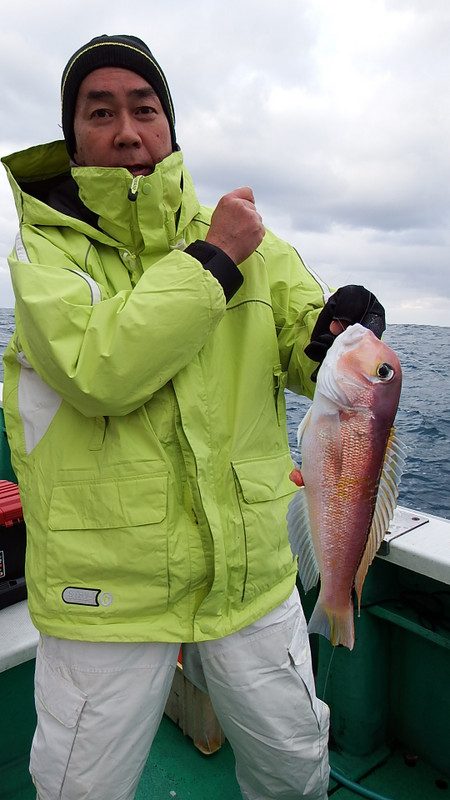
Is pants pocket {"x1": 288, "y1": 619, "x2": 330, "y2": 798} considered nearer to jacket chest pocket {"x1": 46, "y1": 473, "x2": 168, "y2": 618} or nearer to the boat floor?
jacket chest pocket {"x1": 46, "y1": 473, "x2": 168, "y2": 618}

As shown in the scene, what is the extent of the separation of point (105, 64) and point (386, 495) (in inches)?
70.6

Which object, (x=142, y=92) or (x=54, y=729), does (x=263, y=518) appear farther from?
(x=142, y=92)

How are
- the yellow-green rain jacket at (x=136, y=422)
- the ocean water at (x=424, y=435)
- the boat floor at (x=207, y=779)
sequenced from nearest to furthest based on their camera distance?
the yellow-green rain jacket at (x=136, y=422) → the boat floor at (x=207, y=779) → the ocean water at (x=424, y=435)

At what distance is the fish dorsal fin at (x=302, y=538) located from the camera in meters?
2.07

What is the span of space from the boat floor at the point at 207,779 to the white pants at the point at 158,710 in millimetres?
874

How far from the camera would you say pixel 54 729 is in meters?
1.97

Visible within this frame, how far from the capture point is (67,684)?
1.96m

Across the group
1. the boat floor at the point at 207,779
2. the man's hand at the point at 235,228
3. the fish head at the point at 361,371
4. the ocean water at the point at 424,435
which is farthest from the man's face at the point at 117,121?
the boat floor at the point at 207,779

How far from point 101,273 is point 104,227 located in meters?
0.17

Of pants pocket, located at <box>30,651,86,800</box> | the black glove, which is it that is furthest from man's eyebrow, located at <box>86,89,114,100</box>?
pants pocket, located at <box>30,651,86,800</box>

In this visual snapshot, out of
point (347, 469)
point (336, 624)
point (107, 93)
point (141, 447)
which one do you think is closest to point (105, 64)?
point (107, 93)

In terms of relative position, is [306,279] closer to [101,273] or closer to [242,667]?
[101,273]

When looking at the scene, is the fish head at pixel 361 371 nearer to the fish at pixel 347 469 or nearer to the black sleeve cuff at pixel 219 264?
the fish at pixel 347 469

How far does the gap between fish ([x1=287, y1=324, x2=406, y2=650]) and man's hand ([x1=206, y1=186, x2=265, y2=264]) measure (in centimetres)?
43
